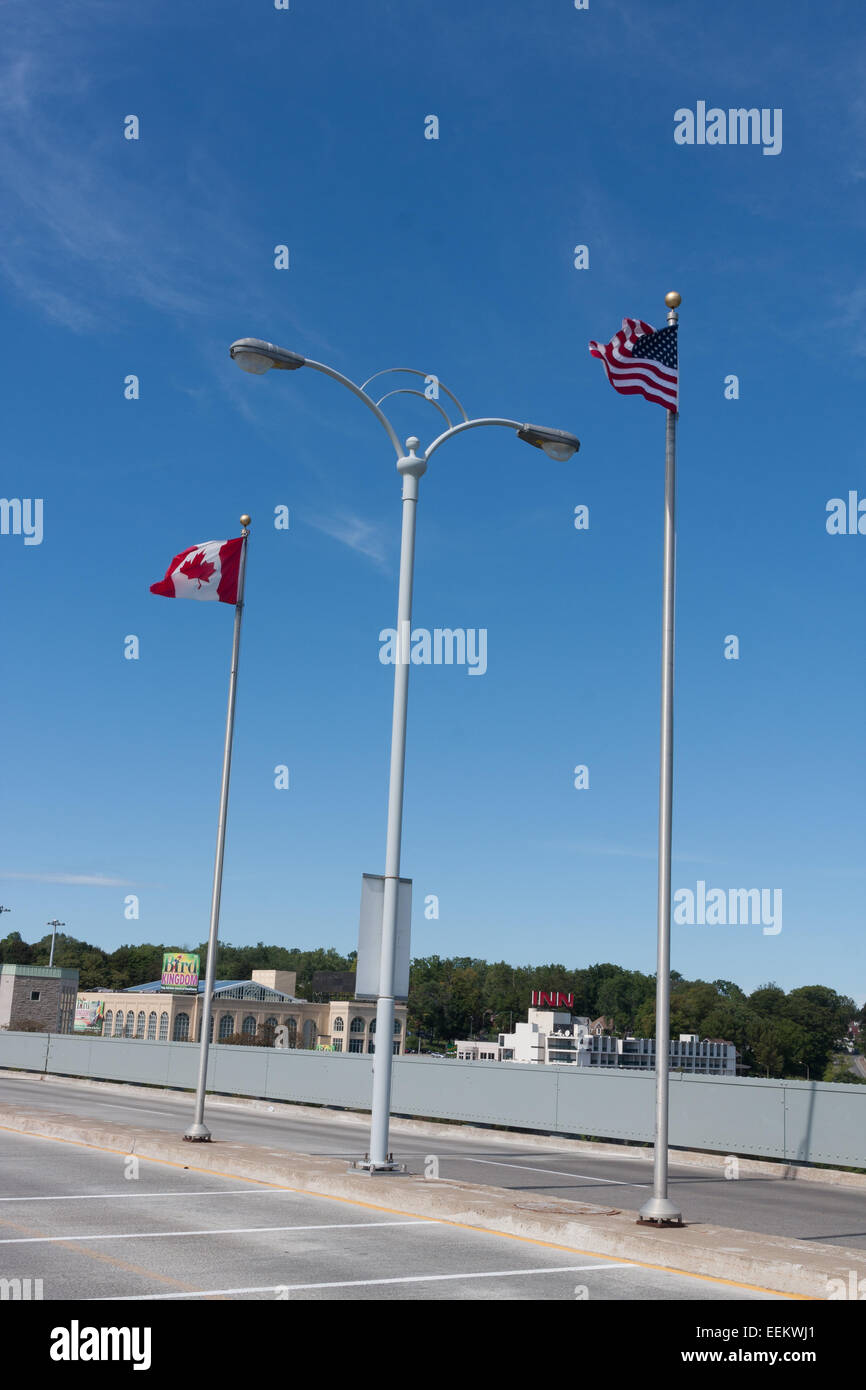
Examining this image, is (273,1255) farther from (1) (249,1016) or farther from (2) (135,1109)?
(1) (249,1016)

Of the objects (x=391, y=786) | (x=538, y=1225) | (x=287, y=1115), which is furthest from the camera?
(x=287, y=1115)

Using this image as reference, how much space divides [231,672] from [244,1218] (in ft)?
34.9

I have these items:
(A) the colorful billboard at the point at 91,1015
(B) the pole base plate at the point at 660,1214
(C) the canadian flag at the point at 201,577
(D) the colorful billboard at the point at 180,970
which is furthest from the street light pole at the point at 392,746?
(A) the colorful billboard at the point at 91,1015

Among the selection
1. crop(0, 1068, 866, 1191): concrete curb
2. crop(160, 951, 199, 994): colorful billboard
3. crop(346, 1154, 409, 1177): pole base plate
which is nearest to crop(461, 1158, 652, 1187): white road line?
crop(0, 1068, 866, 1191): concrete curb

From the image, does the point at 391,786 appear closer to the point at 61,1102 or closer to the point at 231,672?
the point at 231,672

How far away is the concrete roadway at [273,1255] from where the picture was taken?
9.15 metres

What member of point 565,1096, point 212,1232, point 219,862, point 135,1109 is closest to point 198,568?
point 219,862

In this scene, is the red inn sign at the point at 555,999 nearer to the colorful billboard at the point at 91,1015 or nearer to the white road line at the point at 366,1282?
the colorful billboard at the point at 91,1015

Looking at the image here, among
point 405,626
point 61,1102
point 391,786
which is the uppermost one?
point 405,626

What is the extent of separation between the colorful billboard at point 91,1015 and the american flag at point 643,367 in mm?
140840

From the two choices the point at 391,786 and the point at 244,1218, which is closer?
the point at 244,1218
